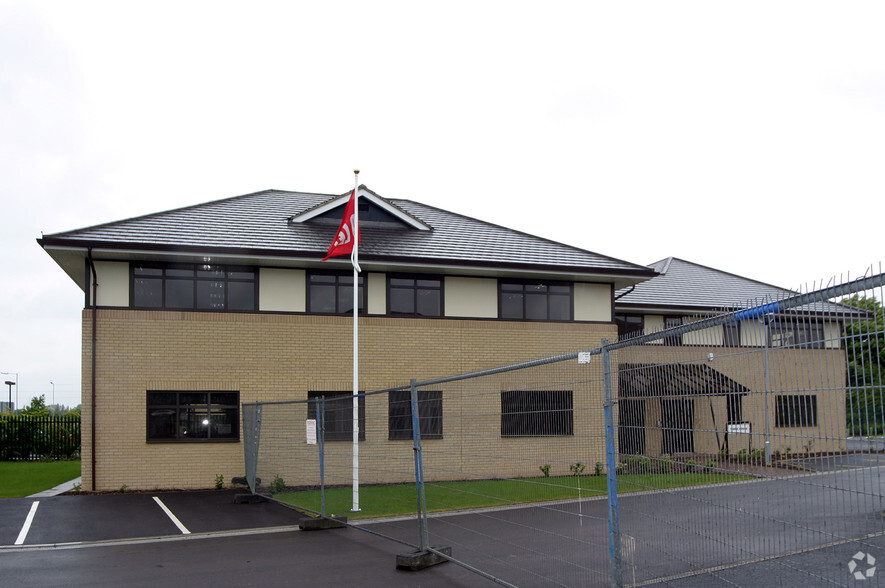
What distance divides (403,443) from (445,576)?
9.80ft

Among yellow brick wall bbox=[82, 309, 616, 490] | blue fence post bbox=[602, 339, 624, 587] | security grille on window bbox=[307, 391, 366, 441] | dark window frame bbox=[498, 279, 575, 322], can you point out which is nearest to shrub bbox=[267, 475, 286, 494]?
yellow brick wall bbox=[82, 309, 616, 490]

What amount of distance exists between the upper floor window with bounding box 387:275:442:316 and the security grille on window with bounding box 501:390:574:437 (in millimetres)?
12729

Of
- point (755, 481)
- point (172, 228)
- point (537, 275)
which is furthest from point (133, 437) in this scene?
point (755, 481)

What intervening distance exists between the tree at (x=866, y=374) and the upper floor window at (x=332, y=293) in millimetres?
16453

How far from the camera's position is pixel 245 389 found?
1884 centimetres

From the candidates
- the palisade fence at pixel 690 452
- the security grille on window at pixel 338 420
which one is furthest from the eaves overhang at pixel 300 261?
the palisade fence at pixel 690 452

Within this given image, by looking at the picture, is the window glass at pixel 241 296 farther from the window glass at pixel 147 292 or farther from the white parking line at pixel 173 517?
the white parking line at pixel 173 517

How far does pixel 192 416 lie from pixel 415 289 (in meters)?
6.42

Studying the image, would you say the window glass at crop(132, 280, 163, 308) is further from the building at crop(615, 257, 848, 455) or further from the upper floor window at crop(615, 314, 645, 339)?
the building at crop(615, 257, 848, 455)

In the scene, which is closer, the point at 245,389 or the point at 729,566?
the point at 729,566

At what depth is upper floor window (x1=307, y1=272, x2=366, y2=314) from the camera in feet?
64.2

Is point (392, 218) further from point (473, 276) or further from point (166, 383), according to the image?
point (166, 383)

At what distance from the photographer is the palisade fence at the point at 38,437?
27156mm

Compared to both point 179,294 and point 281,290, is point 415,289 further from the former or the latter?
point 179,294
